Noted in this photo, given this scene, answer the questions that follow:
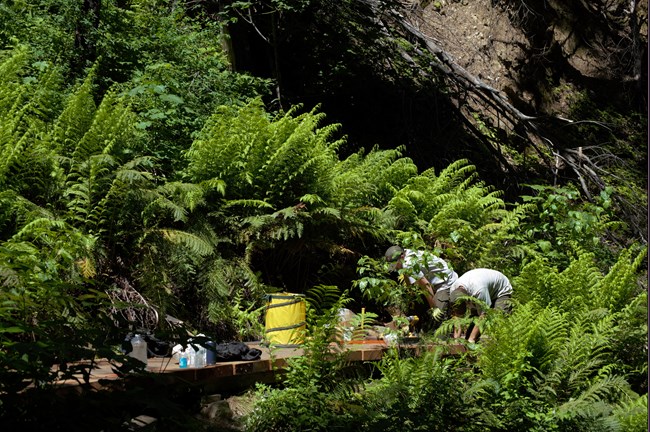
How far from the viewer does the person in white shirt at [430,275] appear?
23.6 feet

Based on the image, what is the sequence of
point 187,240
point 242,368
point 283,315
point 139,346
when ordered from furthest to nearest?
1. point 283,315
2. point 187,240
3. point 242,368
4. point 139,346

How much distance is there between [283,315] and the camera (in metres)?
6.45

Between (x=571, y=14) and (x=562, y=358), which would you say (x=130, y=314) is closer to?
(x=562, y=358)

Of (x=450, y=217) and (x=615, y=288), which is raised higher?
(x=450, y=217)

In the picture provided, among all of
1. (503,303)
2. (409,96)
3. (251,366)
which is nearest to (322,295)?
(251,366)

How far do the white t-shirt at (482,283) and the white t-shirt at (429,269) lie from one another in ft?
0.63

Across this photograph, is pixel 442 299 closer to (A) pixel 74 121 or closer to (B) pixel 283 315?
(B) pixel 283 315

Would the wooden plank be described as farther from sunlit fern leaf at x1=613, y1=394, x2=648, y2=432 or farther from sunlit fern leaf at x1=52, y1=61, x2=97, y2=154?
sunlit fern leaf at x1=52, y1=61, x2=97, y2=154

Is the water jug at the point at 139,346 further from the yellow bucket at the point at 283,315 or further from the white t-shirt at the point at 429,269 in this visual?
the white t-shirt at the point at 429,269

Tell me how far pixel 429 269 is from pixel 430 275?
8cm

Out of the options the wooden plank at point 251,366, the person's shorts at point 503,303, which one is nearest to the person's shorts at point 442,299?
the person's shorts at point 503,303

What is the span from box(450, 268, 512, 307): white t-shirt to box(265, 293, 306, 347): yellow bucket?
154 centimetres

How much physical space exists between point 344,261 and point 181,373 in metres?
2.80

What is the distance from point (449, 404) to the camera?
16.2 ft
